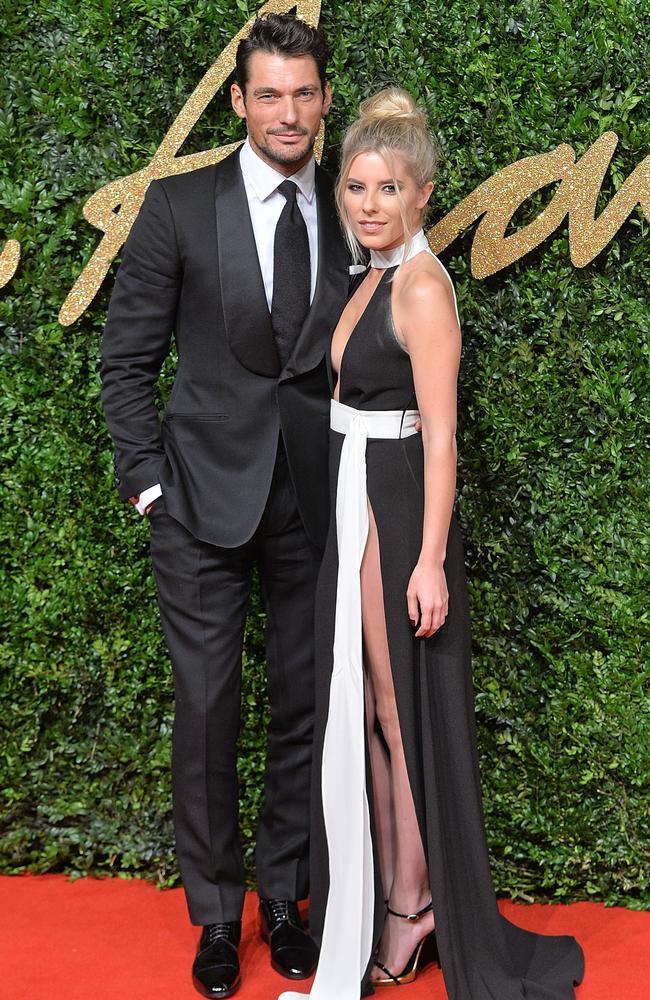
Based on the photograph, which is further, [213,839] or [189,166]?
[189,166]

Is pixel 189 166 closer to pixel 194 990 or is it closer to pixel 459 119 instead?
pixel 459 119

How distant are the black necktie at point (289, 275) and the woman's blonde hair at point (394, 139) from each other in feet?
0.53

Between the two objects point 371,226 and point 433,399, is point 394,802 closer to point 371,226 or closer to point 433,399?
point 433,399

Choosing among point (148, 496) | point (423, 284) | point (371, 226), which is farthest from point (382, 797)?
point (371, 226)

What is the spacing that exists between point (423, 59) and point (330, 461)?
3.74 feet

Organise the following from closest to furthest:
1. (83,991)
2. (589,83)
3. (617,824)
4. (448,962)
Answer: (448,962) < (83,991) < (589,83) < (617,824)

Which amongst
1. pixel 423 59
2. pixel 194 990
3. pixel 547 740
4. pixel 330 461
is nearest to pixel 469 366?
pixel 330 461

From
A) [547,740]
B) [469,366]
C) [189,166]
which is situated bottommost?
[547,740]

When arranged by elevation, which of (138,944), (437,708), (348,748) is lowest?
(138,944)

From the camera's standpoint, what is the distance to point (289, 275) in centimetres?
279

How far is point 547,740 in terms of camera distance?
3.32 meters

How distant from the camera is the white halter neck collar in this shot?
2.64 m

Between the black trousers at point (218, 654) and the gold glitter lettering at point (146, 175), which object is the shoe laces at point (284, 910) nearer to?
the black trousers at point (218, 654)

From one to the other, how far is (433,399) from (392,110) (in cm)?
65
